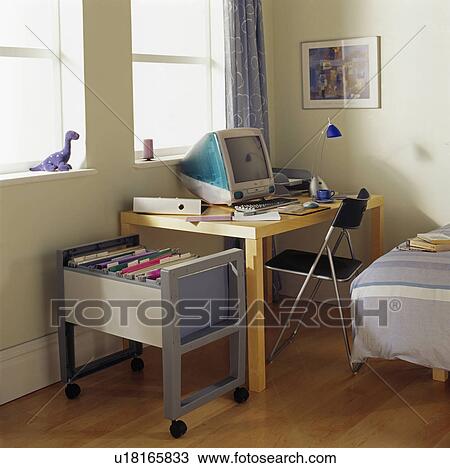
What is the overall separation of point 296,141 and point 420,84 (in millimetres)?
865

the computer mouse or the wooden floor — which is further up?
the computer mouse

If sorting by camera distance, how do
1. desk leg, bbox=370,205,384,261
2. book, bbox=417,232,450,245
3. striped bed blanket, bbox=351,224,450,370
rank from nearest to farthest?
striped bed blanket, bbox=351,224,450,370 < book, bbox=417,232,450,245 < desk leg, bbox=370,205,384,261

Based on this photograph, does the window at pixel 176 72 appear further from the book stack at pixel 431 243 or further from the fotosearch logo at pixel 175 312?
Answer: the book stack at pixel 431 243

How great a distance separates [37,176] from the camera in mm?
3496

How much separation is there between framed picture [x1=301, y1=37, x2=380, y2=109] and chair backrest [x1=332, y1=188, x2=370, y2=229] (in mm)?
1085

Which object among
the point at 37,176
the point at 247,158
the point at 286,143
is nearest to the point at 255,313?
the point at 247,158

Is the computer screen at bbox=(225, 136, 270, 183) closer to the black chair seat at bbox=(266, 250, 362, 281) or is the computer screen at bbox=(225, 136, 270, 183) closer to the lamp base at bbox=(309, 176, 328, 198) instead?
the lamp base at bbox=(309, 176, 328, 198)

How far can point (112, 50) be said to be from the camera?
12.5 feet

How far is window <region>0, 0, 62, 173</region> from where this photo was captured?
354 centimetres

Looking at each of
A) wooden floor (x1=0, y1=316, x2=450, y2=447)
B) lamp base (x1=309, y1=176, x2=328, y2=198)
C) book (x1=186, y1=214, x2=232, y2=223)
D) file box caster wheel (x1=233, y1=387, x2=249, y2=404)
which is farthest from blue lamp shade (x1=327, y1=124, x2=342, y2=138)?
file box caster wheel (x1=233, y1=387, x2=249, y2=404)

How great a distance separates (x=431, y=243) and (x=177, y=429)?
1.45m

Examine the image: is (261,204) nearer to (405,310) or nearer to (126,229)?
(126,229)

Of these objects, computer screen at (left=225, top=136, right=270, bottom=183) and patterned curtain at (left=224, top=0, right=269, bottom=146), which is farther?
patterned curtain at (left=224, top=0, right=269, bottom=146)

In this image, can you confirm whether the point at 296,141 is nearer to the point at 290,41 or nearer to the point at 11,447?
the point at 290,41
